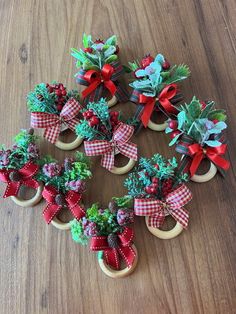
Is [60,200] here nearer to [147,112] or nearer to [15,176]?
[15,176]

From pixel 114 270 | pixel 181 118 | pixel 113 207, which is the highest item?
pixel 181 118

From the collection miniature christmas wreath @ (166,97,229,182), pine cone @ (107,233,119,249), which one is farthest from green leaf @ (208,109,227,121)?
pine cone @ (107,233,119,249)

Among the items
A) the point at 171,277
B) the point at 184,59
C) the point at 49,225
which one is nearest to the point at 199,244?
the point at 171,277

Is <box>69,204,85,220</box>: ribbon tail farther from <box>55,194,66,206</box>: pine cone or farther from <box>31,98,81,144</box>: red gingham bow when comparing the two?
<box>31,98,81,144</box>: red gingham bow

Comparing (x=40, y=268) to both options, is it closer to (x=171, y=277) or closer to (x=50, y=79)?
(x=171, y=277)

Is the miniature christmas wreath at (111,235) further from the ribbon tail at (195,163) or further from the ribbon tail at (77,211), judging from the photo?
the ribbon tail at (195,163)

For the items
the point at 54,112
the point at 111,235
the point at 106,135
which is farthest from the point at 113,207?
the point at 54,112
